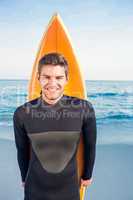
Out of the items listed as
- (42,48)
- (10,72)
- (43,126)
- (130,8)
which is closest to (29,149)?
(43,126)

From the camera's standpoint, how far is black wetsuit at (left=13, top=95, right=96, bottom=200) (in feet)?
5.01

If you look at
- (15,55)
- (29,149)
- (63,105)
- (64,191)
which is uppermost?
(15,55)

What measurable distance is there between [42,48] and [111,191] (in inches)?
43.8

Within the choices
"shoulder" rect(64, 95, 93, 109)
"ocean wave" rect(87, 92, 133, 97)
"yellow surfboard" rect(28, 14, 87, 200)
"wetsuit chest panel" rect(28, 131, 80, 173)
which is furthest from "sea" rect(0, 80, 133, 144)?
"wetsuit chest panel" rect(28, 131, 80, 173)

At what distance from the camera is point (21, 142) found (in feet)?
5.15

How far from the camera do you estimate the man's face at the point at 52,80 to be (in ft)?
5.06

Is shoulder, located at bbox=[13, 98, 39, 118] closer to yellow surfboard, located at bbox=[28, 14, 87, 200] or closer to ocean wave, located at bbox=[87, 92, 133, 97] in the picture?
yellow surfboard, located at bbox=[28, 14, 87, 200]

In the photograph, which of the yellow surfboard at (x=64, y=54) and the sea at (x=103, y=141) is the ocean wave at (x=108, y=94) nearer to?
the sea at (x=103, y=141)

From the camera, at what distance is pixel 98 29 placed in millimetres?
2160

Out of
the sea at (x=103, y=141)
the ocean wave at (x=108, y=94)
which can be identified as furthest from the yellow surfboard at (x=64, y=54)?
the ocean wave at (x=108, y=94)

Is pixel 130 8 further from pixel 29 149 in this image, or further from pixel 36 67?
pixel 29 149

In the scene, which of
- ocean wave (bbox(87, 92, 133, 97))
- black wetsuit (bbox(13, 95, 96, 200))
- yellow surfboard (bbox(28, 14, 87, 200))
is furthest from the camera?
ocean wave (bbox(87, 92, 133, 97))

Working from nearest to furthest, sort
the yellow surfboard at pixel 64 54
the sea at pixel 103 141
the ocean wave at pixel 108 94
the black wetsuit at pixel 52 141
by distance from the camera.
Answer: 1. the black wetsuit at pixel 52 141
2. the yellow surfboard at pixel 64 54
3. the sea at pixel 103 141
4. the ocean wave at pixel 108 94

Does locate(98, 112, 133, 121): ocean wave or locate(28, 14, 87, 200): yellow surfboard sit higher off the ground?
locate(28, 14, 87, 200): yellow surfboard
